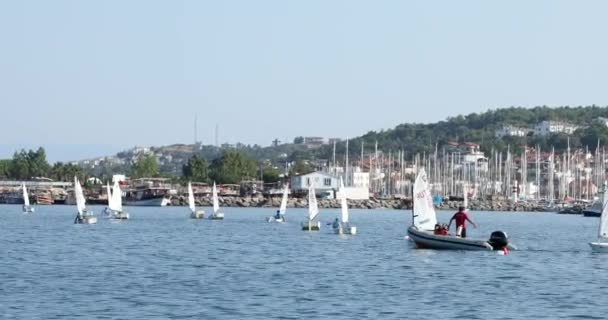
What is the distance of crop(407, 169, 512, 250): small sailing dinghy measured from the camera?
59062 mm

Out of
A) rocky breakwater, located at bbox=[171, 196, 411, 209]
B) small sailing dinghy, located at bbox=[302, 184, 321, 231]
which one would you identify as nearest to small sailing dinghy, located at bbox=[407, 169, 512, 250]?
small sailing dinghy, located at bbox=[302, 184, 321, 231]

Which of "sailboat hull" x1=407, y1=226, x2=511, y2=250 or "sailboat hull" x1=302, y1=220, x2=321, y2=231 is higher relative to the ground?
"sailboat hull" x1=302, y1=220, x2=321, y2=231

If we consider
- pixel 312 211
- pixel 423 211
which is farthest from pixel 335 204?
pixel 423 211

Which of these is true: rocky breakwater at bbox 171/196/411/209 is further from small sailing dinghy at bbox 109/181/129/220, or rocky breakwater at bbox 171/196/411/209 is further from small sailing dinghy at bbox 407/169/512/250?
small sailing dinghy at bbox 407/169/512/250

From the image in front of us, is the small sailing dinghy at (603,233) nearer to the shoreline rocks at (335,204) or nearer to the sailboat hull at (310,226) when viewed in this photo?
the sailboat hull at (310,226)

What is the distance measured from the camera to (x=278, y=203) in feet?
630

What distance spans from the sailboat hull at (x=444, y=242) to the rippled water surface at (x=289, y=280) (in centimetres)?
64

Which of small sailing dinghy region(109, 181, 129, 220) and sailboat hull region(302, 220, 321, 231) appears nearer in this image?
sailboat hull region(302, 220, 321, 231)

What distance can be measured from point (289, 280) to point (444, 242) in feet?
50.5

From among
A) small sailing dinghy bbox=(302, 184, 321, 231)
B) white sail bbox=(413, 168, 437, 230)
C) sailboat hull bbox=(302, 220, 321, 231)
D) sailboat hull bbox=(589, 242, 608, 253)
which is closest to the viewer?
sailboat hull bbox=(589, 242, 608, 253)

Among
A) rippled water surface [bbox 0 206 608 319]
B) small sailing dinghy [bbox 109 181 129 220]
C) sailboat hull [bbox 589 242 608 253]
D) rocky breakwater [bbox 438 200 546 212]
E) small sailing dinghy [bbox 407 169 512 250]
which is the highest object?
rocky breakwater [bbox 438 200 546 212]

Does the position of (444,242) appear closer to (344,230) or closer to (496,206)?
(344,230)

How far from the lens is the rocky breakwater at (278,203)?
621 ft

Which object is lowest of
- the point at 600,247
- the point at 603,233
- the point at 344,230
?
the point at 600,247
